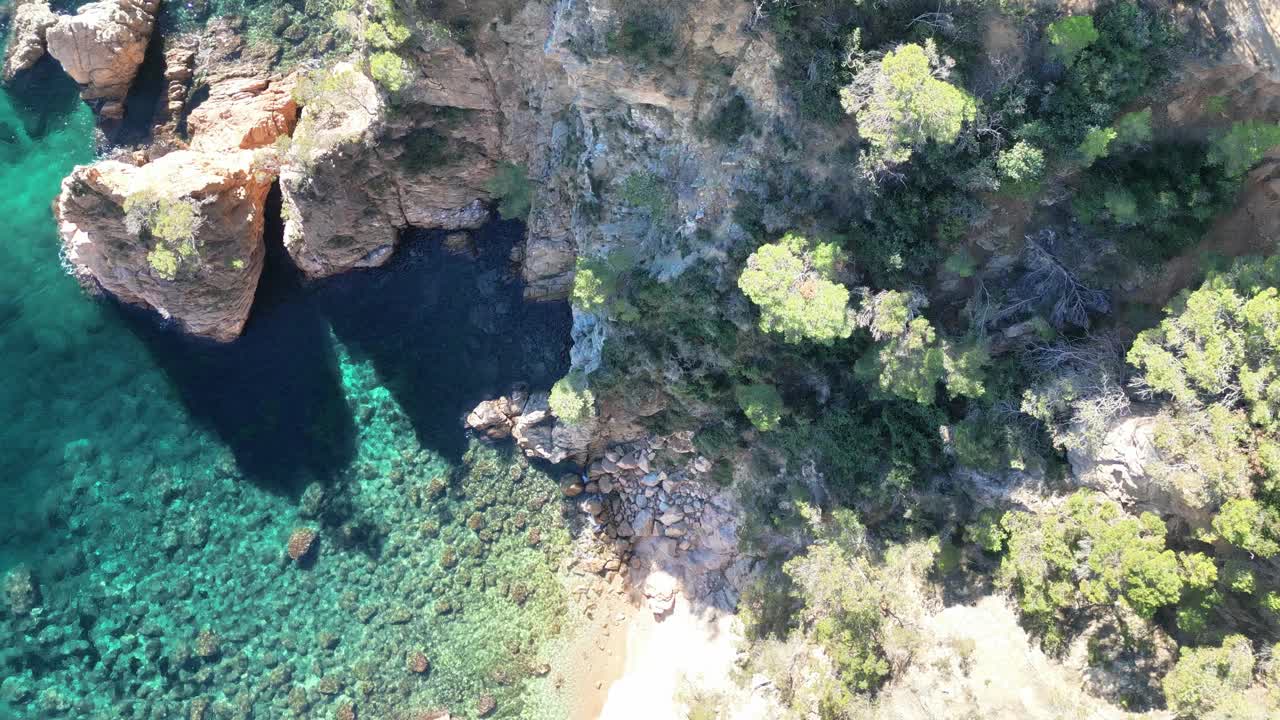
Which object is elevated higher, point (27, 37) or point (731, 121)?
point (731, 121)

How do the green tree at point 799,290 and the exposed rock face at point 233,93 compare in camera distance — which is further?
the exposed rock face at point 233,93

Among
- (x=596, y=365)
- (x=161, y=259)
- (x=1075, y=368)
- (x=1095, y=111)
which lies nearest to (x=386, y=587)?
(x=596, y=365)

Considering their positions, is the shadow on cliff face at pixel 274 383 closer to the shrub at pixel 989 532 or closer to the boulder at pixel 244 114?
the boulder at pixel 244 114

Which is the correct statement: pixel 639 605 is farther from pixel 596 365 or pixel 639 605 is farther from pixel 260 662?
pixel 260 662

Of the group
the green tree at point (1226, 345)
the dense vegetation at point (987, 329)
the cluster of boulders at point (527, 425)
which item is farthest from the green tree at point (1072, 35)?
the cluster of boulders at point (527, 425)

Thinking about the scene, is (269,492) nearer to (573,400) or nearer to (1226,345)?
(573,400)

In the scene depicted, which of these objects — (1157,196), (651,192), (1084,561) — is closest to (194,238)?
(651,192)
